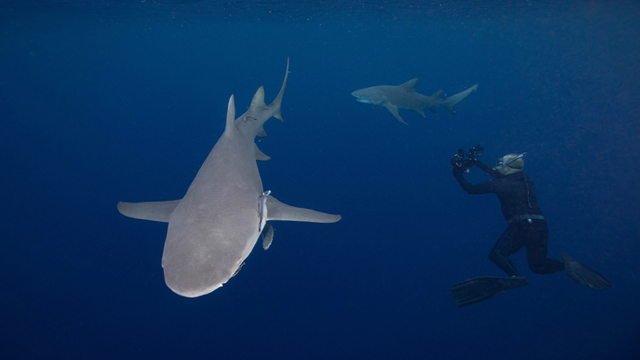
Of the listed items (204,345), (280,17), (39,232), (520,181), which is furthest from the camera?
(280,17)

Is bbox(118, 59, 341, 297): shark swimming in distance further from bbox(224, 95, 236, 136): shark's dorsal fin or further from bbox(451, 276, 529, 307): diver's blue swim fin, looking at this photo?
bbox(451, 276, 529, 307): diver's blue swim fin

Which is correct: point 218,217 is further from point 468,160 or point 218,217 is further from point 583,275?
point 583,275

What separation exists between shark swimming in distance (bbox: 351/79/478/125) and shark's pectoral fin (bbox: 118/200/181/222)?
904 cm

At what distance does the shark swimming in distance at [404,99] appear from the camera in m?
10.3

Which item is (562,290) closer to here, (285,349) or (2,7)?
(285,349)

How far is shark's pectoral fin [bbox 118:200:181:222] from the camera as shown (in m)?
4.08

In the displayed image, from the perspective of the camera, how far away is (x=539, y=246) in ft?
19.5

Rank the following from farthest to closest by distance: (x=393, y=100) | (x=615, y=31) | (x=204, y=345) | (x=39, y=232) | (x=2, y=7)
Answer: (x=615, y=31), (x=2, y=7), (x=39, y=232), (x=393, y=100), (x=204, y=345)

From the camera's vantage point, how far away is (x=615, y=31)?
30.7 m

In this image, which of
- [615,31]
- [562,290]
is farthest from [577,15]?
[562,290]

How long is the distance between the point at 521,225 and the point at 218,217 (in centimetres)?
721

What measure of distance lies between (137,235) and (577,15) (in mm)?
43534

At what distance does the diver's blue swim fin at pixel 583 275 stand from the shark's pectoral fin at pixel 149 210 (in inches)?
351

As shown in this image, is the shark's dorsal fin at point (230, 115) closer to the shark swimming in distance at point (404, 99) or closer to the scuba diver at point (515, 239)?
the scuba diver at point (515, 239)
